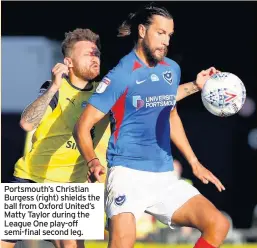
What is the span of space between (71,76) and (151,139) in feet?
3.83

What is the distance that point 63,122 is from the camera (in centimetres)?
875

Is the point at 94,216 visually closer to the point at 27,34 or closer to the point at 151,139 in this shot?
the point at 151,139

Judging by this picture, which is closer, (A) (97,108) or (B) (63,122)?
(A) (97,108)

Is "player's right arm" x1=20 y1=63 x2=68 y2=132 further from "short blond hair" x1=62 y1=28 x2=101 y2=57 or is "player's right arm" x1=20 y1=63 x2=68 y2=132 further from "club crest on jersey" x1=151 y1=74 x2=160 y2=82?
"club crest on jersey" x1=151 y1=74 x2=160 y2=82

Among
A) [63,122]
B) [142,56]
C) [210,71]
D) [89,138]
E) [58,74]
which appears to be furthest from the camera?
[63,122]

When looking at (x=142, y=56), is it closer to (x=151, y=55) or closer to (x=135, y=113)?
(x=151, y=55)

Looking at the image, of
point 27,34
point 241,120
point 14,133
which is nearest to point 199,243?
point 27,34

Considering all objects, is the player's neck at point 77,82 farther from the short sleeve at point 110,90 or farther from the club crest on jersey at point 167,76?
the club crest on jersey at point 167,76

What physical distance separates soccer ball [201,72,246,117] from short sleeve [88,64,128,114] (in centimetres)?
68

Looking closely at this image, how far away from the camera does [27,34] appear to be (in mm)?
13852

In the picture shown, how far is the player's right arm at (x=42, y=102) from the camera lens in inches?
338

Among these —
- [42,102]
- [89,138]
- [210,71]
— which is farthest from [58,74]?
[210,71]

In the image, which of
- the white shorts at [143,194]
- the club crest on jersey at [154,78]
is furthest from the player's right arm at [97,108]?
the white shorts at [143,194]

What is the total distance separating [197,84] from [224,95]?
43 cm
